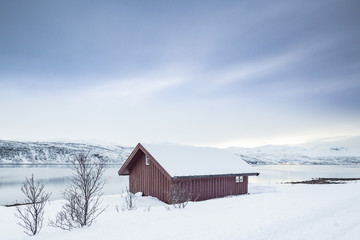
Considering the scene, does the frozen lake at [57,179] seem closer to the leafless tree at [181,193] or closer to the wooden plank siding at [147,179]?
the wooden plank siding at [147,179]

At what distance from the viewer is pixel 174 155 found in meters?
22.4

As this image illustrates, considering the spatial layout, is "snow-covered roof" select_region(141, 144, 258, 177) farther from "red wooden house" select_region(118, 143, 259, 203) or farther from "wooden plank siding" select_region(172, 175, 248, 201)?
"wooden plank siding" select_region(172, 175, 248, 201)

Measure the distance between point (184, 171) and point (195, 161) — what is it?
2.82m

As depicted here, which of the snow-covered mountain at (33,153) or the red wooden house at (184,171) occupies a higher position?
the red wooden house at (184,171)

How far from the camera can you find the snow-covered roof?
67.2 feet

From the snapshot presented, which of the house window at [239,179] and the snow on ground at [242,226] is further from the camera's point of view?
the house window at [239,179]

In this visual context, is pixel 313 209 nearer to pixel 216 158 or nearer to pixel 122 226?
pixel 122 226

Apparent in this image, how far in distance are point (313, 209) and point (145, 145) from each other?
43.7 feet

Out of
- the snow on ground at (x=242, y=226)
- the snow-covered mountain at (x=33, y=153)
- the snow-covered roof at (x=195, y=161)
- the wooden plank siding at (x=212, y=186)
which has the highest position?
the snow-covered roof at (x=195, y=161)

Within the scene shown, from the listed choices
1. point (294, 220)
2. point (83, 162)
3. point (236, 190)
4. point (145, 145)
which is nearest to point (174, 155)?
Answer: point (145, 145)

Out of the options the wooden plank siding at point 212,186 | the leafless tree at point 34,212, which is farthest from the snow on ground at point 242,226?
the wooden plank siding at point 212,186

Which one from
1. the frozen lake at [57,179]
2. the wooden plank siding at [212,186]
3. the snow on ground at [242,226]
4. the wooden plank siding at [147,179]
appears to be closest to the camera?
the snow on ground at [242,226]

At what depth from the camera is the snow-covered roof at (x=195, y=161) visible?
20.5m

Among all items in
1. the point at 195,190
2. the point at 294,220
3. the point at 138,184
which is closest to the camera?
the point at 294,220
